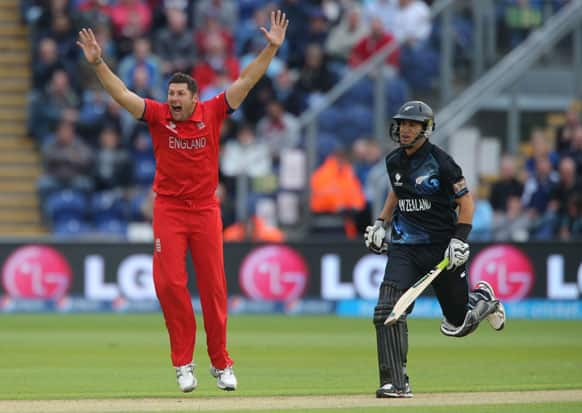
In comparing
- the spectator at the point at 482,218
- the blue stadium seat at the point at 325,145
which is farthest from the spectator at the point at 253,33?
the spectator at the point at 482,218

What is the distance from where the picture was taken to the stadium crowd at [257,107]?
19.2 m

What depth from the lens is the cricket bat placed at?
977cm

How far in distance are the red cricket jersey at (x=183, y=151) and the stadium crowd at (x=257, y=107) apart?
28.7ft

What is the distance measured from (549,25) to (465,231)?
11.2 meters

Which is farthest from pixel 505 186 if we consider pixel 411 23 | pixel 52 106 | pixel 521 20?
pixel 52 106

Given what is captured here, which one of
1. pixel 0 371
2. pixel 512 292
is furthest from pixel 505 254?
pixel 0 371

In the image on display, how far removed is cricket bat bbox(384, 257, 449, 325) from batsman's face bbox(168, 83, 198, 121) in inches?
78.7

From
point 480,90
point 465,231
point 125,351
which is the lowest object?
point 125,351

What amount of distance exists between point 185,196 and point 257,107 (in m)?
11.5

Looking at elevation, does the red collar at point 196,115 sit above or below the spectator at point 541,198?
above

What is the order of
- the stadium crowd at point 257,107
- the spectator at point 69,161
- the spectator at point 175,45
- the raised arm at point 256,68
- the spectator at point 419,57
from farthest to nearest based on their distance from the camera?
the spectator at point 175,45, the spectator at point 69,161, the spectator at point 419,57, the stadium crowd at point 257,107, the raised arm at point 256,68

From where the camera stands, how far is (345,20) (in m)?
22.2

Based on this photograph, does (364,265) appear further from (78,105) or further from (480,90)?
(78,105)

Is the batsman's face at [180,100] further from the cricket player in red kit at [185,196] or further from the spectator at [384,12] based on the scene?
the spectator at [384,12]
